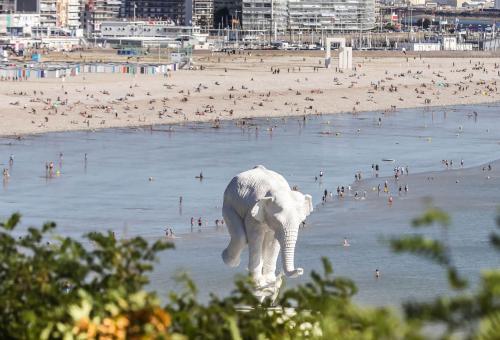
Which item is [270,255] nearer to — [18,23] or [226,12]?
[18,23]

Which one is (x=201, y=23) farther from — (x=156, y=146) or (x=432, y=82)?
(x=156, y=146)

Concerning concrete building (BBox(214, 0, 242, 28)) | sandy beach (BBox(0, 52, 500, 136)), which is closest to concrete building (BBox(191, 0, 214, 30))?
concrete building (BBox(214, 0, 242, 28))

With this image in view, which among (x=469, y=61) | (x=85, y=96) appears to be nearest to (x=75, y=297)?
(x=85, y=96)

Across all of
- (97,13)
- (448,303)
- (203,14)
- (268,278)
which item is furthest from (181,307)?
(97,13)

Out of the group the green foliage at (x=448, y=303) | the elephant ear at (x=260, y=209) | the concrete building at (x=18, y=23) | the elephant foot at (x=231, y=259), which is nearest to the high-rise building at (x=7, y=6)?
the concrete building at (x=18, y=23)

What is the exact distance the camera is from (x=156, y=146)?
54.7 m

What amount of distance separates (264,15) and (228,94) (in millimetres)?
86377

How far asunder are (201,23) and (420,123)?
100771 mm

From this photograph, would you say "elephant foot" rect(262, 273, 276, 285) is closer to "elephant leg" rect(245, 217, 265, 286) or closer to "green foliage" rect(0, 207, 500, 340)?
"elephant leg" rect(245, 217, 265, 286)

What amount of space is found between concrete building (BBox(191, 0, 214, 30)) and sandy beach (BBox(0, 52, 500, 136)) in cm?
5712

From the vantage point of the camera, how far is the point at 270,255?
Result: 15531mm

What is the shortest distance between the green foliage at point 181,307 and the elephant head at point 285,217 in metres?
4.85

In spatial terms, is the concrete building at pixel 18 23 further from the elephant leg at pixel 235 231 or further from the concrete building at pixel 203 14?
the elephant leg at pixel 235 231

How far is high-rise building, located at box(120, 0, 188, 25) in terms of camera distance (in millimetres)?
172750
